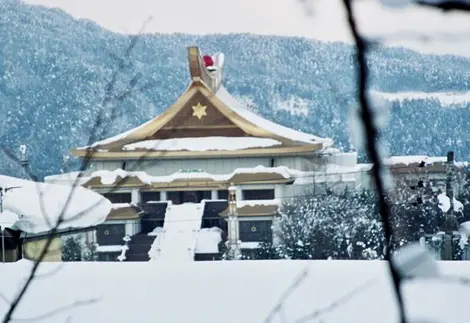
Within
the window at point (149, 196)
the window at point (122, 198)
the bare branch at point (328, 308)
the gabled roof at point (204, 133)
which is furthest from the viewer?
the window at point (149, 196)

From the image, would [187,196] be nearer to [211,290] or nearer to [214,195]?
[214,195]

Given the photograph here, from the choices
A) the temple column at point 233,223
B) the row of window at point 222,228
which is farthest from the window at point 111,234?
the temple column at point 233,223

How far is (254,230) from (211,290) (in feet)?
19.3

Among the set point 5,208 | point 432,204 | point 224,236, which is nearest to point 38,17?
point 224,236

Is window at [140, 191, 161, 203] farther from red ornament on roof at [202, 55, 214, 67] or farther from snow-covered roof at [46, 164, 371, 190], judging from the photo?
red ornament on roof at [202, 55, 214, 67]

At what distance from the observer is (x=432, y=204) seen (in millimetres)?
6055

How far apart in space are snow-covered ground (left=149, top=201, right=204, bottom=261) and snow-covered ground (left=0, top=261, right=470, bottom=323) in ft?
18.8

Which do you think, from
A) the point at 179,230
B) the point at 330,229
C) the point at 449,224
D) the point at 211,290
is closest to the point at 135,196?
the point at 179,230

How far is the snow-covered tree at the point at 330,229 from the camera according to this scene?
593cm

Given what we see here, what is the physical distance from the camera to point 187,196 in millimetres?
7789

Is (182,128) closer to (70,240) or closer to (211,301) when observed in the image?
(70,240)

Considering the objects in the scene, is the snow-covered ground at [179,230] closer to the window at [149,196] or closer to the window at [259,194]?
the window at [149,196]

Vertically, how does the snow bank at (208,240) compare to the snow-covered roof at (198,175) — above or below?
below

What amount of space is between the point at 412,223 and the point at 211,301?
4.60 metres
